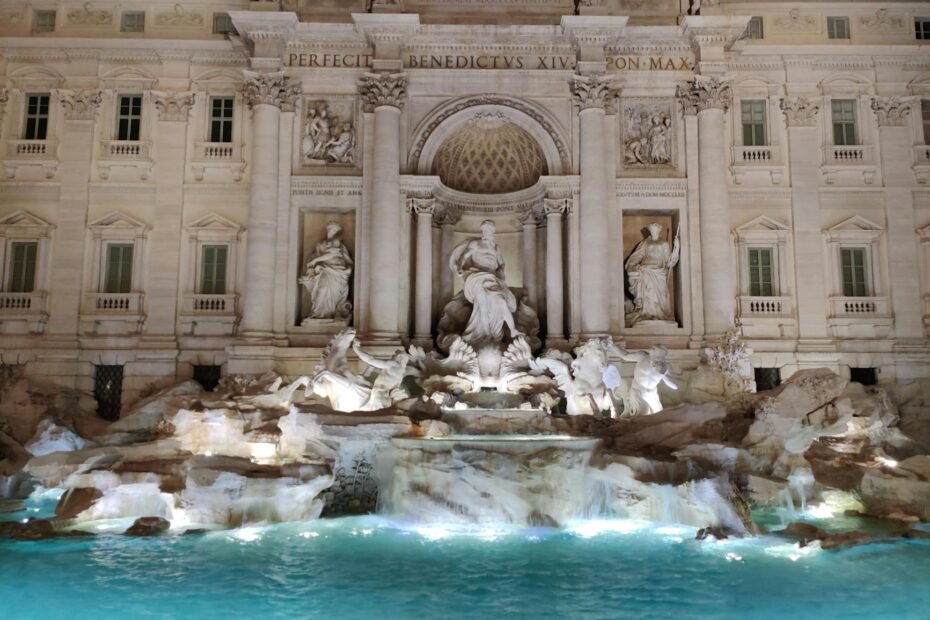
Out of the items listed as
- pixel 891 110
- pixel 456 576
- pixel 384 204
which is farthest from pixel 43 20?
pixel 891 110

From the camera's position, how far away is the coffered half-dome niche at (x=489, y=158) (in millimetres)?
20469

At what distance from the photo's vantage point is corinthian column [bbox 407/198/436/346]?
19.5 meters

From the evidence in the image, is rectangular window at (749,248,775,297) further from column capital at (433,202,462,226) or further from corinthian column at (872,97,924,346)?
column capital at (433,202,462,226)

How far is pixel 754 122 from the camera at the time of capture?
21.1m

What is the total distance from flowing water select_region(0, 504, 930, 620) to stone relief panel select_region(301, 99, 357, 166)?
38.1 ft

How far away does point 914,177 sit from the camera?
20.9 meters

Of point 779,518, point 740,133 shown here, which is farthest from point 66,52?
point 779,518

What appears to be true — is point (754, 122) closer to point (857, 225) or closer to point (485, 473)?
point (857, 225)

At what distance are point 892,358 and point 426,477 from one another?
1504 cm

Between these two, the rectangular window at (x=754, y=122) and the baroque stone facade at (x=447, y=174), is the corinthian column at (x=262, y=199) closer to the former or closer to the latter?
the baroque stone facade at (x=447, y=174)

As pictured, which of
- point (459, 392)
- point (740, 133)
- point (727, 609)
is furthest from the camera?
point (740, 133)

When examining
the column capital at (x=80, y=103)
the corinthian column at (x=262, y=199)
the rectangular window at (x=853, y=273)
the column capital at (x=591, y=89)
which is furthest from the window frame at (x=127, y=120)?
the rectangular window at (x=853, y=273)

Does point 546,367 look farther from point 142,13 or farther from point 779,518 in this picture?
point 142,13

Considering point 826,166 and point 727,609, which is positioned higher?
point 826,166
